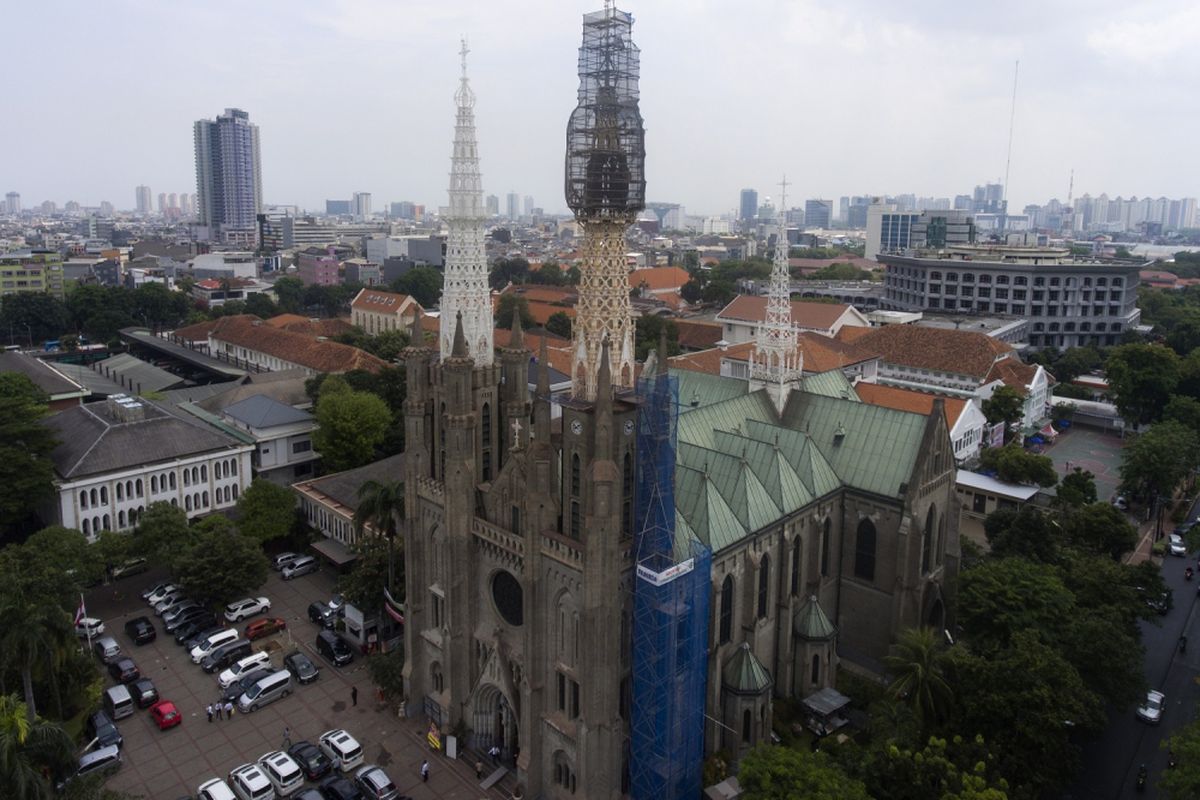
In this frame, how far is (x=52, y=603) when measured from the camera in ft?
131

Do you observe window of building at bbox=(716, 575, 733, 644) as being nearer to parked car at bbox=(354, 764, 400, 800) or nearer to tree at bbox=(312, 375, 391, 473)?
parked car at bbox=(354, 764, 400, 800)

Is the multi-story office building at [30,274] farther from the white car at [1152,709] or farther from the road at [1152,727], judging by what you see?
the white car at [1152,709]

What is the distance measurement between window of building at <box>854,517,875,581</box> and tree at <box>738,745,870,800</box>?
57.3 feet

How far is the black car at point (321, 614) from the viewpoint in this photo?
53438 millimetres

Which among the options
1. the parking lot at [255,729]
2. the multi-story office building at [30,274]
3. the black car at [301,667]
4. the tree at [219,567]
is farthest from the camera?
the multi-story office building at [30,274]

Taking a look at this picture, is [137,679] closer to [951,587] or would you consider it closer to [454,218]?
[454,218]

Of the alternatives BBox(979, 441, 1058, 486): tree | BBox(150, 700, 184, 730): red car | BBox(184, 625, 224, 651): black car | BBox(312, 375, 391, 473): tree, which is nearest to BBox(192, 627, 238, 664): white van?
BBox(184, 625, 224, 651): black car

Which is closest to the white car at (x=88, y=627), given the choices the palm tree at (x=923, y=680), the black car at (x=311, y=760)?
the black car at (x=311, y=760)

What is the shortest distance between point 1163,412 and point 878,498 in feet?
198

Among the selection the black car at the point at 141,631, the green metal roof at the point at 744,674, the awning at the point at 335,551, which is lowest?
the black car at the point at 141,631

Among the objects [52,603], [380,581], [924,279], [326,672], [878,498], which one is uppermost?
[924,279]

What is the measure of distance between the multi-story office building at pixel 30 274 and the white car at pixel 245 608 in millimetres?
A: 140654

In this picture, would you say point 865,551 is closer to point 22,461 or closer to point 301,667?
point 301,667

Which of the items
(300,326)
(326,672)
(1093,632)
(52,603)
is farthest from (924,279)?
(52,603)
